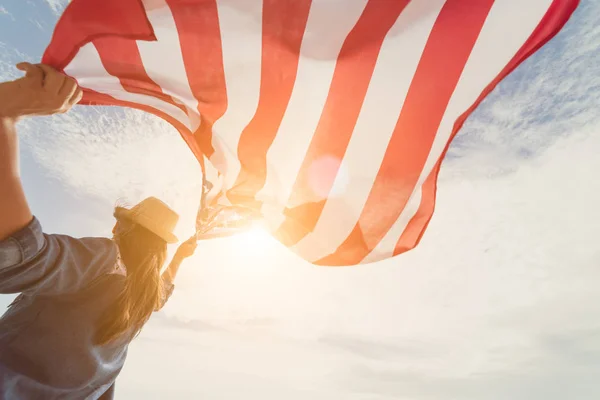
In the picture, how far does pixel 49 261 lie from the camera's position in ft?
4.91

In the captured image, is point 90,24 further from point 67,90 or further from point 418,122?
point 418,122

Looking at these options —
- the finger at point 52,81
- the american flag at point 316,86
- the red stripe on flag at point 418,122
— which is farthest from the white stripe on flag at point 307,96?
the finger at point 52,81

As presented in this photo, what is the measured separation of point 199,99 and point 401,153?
1706 millimetres

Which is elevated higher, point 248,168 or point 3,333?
point 248,168

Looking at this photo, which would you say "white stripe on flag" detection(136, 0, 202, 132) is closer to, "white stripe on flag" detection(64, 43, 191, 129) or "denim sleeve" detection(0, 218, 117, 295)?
"white stripe on flag" detection(64, 43, 191, 129)

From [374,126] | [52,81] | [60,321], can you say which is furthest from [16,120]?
[374,126]

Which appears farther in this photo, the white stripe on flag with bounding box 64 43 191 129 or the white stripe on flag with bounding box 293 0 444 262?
the white stripe on flag with bounding box 293 0 444 262

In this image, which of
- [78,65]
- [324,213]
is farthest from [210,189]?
[78,65]

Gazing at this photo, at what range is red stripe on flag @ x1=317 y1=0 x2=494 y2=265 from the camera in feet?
8.92

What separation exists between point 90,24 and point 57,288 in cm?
167

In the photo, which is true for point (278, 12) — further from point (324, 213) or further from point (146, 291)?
point (146, 291)

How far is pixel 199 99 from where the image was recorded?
287cm

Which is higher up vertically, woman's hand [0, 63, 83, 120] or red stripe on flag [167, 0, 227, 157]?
red stripe on flag [167, 0, 227, 157]

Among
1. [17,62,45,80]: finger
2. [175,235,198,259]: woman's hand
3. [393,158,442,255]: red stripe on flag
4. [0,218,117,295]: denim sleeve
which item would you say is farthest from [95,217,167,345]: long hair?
[393,158,442,255]: red stripe on flag
